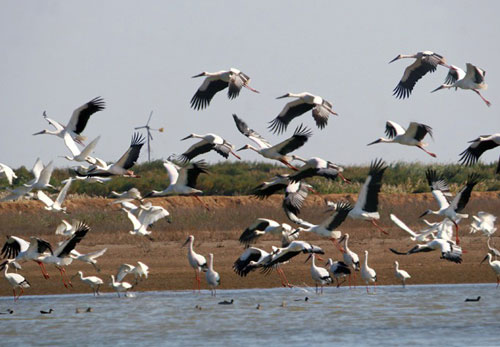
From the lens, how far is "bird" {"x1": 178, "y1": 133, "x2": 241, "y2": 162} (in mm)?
16953

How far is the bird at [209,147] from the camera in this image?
55.6ft

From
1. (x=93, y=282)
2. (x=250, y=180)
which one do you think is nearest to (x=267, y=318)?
(x=93, y=282)

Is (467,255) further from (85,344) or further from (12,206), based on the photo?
(12,206)

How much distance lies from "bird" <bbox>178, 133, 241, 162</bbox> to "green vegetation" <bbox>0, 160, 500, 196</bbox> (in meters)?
18.7

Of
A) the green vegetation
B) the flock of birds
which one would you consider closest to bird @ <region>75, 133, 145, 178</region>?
the flock of birds

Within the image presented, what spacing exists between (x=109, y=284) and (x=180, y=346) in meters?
5.54

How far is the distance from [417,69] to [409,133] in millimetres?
1564

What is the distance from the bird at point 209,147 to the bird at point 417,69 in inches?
122

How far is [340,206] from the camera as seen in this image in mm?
17016

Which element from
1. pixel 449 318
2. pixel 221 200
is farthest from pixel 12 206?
pixel 449 318

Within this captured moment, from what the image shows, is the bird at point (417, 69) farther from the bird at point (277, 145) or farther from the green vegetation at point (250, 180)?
the green vegetation at point (250, 180)

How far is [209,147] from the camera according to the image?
1728 centimetres

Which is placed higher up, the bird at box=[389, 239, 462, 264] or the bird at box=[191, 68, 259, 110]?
the bird at box=[191, 68, 259, 110]

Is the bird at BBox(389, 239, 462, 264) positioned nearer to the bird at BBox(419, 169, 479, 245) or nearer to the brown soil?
the bird at BBox(419, 169, 479, 245)
